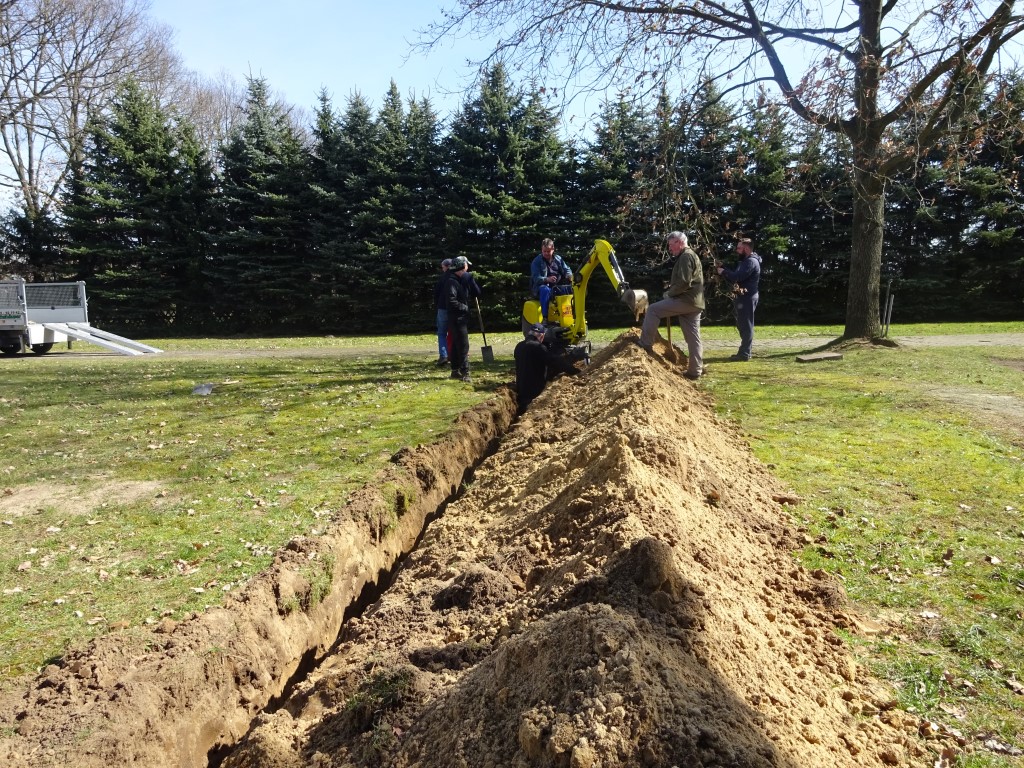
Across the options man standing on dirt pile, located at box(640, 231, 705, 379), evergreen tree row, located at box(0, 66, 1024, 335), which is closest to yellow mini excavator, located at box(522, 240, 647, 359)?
man standing on dirt pile, located at box(640, 231, 705, 379)

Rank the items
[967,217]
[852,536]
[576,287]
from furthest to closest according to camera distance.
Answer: [967,217]
[576,287]
[852,536]

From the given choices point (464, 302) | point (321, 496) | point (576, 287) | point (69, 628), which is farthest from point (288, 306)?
point (69, 628)

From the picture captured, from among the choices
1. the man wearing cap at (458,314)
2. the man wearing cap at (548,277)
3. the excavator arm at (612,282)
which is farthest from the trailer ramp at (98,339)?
the excavator arm at (612,282)

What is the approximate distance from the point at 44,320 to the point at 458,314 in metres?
13.0

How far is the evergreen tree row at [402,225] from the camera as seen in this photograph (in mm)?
23172

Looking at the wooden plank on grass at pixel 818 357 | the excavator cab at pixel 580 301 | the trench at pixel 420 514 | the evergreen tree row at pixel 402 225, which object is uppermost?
the evergreen tree row at pixel 402 225

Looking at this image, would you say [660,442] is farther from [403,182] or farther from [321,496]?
[403,182]

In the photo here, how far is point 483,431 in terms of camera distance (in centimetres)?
789

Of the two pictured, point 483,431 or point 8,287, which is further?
point 8,287

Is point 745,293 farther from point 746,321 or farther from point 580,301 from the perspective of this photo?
point 580,301

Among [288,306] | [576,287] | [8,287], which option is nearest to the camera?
[576,287]

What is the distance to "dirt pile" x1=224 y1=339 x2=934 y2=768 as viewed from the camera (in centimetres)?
209

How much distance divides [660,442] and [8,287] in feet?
58.4

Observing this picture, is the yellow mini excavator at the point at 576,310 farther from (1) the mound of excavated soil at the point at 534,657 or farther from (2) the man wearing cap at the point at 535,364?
(1) the mound of excavated soil at the point at 534,657
